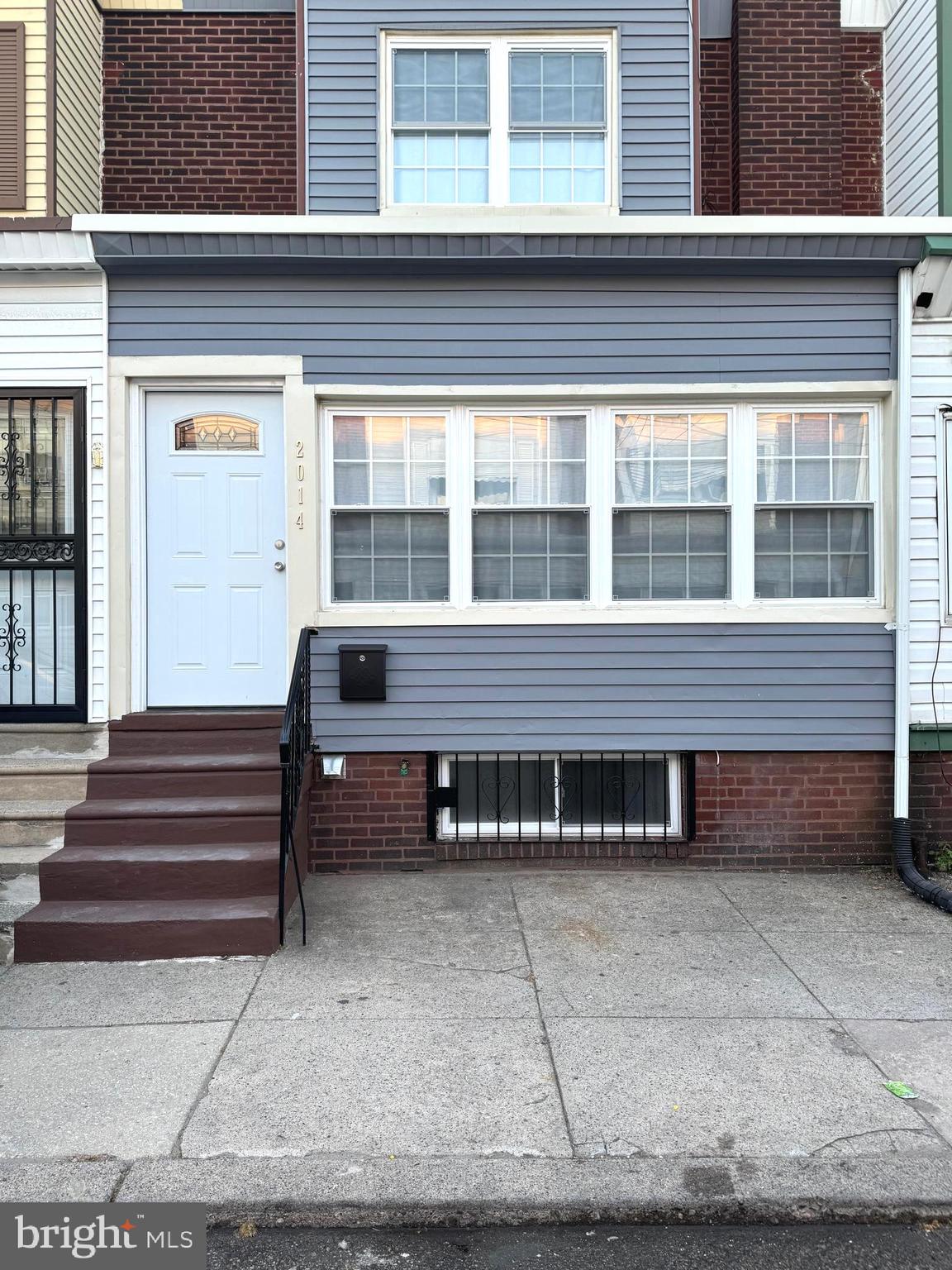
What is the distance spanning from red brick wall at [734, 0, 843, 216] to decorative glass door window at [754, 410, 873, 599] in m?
1.98

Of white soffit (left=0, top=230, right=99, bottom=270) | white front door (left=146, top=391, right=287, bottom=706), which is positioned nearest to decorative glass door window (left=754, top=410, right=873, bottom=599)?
white front door (left=146, top=391, right=287, bottom=706)

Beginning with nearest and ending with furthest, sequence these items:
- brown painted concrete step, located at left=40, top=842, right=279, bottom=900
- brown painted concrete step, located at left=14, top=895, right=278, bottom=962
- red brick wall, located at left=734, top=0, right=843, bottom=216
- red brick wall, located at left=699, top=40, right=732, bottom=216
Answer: brown painted concrete step, located at left=14, top=895, right=278, bottom=962
brown painted concrete step, located at left=40, top=842, right=279, bottom=900
red brick wall, located at left=734, top=0, right=843, bottom=216
red brick wall, located at left=699, top=40, right=732, bottom=216

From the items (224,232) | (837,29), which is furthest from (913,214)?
(224,232)

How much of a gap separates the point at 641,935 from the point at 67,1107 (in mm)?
3039

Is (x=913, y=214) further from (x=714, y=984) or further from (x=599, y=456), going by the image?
(x=714, y=984)

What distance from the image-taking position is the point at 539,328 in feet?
21.2

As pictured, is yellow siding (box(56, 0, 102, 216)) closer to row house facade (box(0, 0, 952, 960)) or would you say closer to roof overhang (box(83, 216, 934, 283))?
row house facade (box(0, 0, 952, 960))

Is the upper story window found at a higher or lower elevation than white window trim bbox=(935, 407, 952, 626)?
higher

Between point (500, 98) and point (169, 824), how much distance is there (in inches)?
211

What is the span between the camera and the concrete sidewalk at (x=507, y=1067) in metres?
3.13

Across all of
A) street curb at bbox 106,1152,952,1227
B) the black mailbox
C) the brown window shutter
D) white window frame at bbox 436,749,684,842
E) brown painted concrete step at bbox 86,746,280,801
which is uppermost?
the brown window shutter

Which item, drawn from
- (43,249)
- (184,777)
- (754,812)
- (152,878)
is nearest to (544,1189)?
(152,878)

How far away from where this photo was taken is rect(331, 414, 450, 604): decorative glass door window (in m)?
6.56

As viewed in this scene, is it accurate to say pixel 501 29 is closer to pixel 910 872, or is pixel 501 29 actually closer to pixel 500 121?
pixel 500 121
